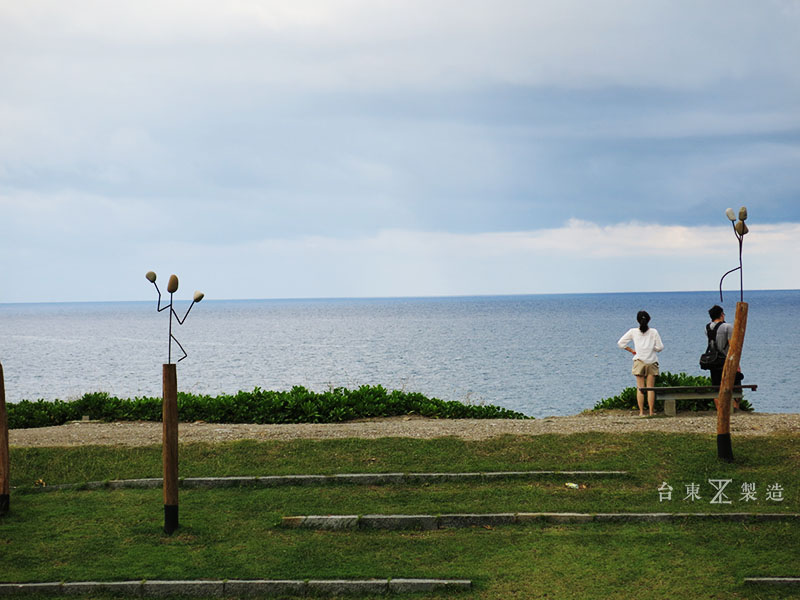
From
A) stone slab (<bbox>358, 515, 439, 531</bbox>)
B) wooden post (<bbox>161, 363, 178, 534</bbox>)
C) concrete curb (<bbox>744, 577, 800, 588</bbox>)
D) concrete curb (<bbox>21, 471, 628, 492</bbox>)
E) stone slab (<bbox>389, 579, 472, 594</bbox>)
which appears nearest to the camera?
concrete curb (<bbox>744, 577, 800, 588</bbox>)

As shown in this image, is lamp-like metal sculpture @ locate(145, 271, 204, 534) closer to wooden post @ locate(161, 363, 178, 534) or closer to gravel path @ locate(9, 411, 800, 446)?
wooden post @ locate(161, 363, 178, 534)

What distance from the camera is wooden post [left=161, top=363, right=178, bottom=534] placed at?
835 centimetres

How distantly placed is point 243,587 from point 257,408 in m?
8.90

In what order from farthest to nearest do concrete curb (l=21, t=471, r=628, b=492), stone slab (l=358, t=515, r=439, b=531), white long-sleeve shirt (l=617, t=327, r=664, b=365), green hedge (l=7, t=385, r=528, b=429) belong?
green hedge (l=7, t=385, r=528, b=429) → white long-sleeve shirt (l=617, t=327, r=664, b=365) → concrete curb (l=21, t=471, r=628, b=492) → stone slab (l=358, t=515, r=439, b=531)

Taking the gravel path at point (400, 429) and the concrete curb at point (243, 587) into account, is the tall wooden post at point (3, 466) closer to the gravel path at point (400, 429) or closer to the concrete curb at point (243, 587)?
the concrete curb at point (243, 587)

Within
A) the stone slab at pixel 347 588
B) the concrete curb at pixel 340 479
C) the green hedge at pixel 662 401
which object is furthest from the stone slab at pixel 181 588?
the green hedge at pixel 662 401

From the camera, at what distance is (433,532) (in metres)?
8.37

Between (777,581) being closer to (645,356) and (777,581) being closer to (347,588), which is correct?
(347,588)

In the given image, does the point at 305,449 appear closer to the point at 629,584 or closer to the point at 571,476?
the point at 571,476

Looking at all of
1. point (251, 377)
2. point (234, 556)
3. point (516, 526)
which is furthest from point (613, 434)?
point (251, 377)

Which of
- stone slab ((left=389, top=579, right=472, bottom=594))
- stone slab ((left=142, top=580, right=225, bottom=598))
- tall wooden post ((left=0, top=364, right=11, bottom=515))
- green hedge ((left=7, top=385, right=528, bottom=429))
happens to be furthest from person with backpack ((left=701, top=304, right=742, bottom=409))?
tall wooden post ((left=0, top=364, right=11, bottom=515))

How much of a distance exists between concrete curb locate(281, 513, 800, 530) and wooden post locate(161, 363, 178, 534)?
1.29 metres

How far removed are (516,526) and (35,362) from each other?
61.0 meters

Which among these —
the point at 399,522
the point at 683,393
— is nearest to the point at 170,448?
the point at 399,522
